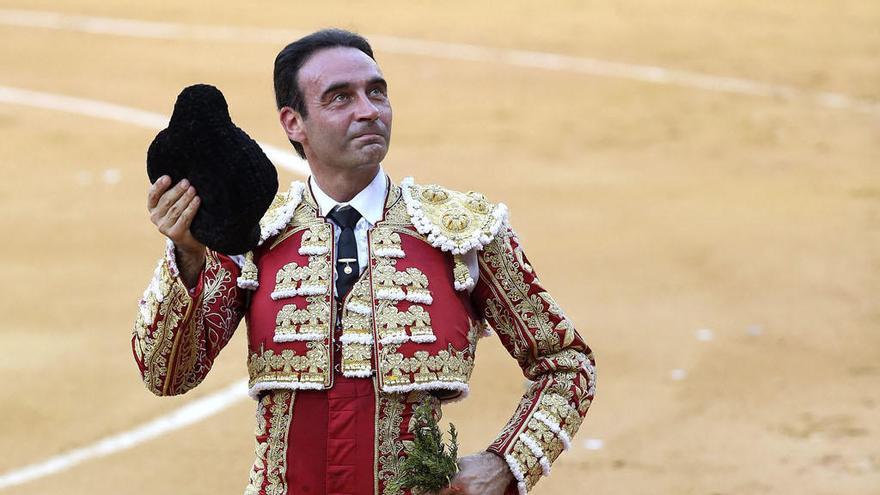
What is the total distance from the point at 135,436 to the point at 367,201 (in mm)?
4353

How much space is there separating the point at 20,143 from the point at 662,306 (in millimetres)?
6864

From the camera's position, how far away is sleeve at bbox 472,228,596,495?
345 centimetres

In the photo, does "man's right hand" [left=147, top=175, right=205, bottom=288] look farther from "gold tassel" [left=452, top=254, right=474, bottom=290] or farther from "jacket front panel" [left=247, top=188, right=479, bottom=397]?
"gold tassel" [left=452, top=254, right=474, bottom=290]


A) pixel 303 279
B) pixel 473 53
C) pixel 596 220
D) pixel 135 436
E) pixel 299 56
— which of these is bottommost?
pixel 303 279

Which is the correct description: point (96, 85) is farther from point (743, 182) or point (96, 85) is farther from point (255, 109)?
point (743, 182)

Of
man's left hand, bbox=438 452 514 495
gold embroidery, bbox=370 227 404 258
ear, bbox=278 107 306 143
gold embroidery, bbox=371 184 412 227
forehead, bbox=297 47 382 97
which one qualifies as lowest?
man's left hand, bbox=438 452 514 495

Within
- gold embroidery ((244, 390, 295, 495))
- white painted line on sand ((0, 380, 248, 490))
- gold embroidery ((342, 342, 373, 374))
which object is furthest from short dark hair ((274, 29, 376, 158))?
white painted line on sand ((0, 380, 248, 490))

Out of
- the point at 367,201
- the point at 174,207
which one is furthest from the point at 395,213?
the point at 174,207

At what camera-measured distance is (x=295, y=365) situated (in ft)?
11.1

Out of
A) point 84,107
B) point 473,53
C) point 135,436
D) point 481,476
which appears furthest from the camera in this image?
point 473,53

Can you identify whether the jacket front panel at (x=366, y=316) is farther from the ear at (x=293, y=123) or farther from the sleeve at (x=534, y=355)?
the ear at (x=293, y=123)

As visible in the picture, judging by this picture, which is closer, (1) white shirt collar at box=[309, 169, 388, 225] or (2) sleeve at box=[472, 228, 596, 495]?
(2) sleeve at box=[472, 228, 596, 495]

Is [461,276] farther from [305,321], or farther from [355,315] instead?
→ [305,321]

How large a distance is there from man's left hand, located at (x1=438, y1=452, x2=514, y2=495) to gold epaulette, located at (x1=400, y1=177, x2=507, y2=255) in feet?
1.46
